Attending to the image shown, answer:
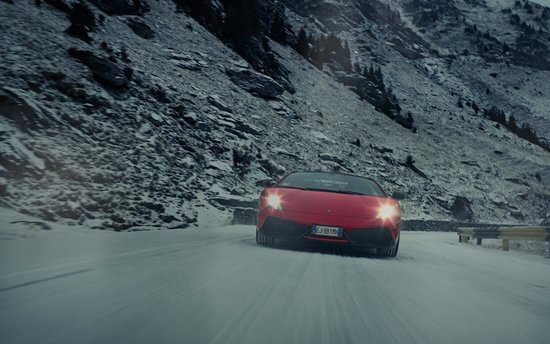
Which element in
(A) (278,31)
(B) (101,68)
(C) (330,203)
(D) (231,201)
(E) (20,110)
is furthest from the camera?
(A) (278,31)

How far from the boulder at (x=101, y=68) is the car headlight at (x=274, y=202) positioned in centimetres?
1103

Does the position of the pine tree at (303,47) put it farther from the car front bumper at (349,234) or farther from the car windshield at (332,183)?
the car front bumper at (349,234)

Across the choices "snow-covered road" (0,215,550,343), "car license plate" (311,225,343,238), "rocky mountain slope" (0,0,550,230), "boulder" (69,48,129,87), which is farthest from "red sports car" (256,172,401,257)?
"boulder" (69,48,129,87)

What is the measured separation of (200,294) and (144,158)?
9723 mm

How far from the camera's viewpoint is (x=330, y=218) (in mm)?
5691

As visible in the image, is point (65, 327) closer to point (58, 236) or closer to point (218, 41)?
point (58, 236)

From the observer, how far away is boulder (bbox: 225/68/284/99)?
29953mm

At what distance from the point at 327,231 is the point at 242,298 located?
293cm

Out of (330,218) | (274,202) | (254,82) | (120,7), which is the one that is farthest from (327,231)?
(120,7)

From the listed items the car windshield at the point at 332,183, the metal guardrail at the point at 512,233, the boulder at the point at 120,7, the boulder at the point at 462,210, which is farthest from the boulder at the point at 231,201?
the boulder at the point at 462,210

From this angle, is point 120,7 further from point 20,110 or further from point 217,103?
point 20,110

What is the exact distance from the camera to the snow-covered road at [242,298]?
2.12 metres

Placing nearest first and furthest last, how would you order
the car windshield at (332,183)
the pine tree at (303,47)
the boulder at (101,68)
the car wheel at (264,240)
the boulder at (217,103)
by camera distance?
the car wheel at (264,240)
the car windshield at (332,183)
the boulder at (101,68)
the boulder at (217,103)
the pine tree at (303,47)

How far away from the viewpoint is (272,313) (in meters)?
2.52
